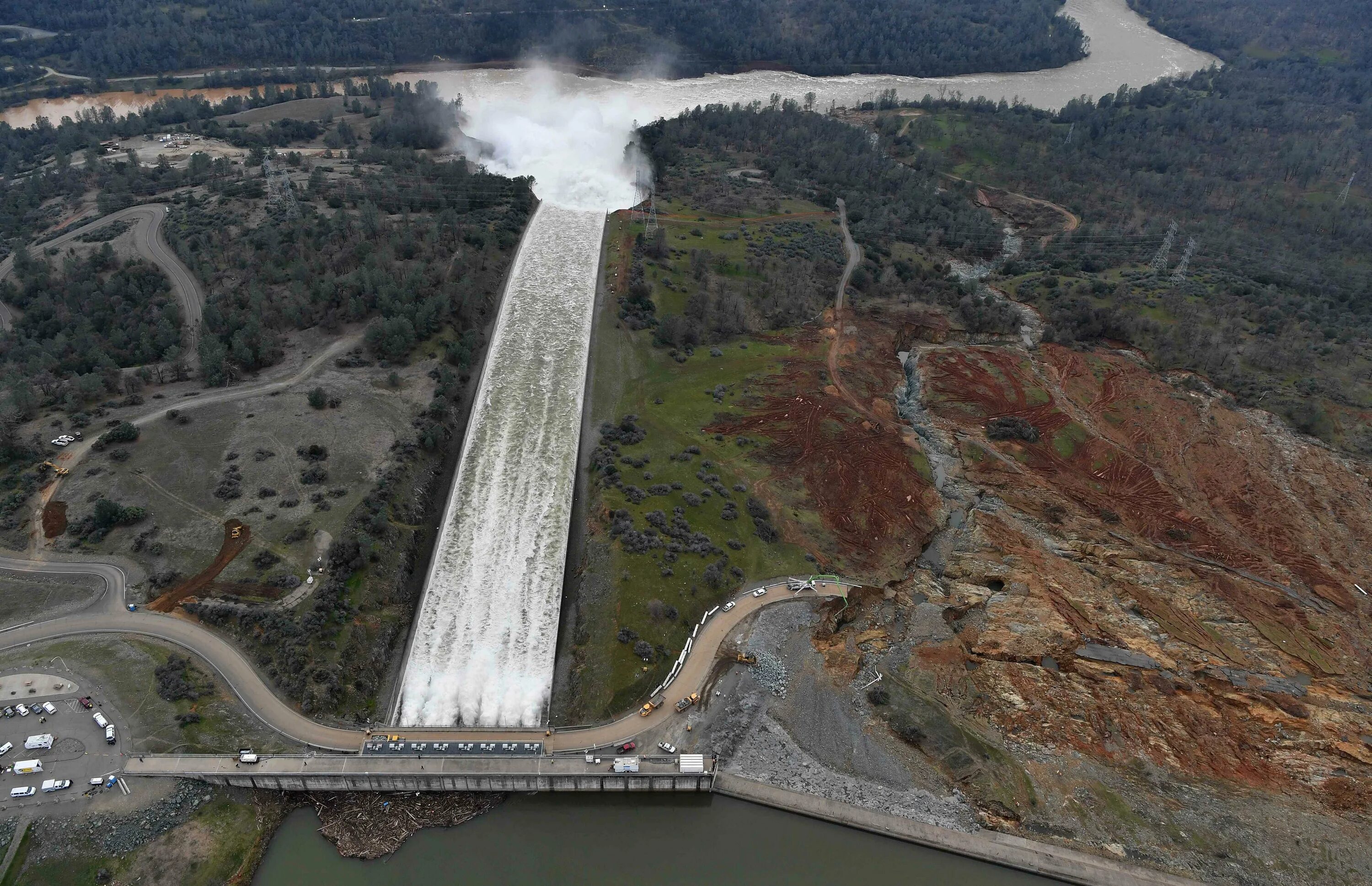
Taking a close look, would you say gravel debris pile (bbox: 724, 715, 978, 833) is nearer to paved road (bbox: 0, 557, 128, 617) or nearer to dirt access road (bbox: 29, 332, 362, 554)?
paved road (bbox: 0, 557, 128, 617)

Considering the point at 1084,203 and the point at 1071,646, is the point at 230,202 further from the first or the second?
the point at 1084,203

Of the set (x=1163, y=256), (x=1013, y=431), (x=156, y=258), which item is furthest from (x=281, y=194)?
(x=1163, y=256)

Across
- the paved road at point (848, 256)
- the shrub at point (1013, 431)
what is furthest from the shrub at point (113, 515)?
the paved road at point (848, 256)

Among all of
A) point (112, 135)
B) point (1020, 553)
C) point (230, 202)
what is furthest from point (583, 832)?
point (112, 135)

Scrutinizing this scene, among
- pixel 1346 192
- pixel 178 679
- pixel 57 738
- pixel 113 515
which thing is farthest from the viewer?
pixel 1346 192

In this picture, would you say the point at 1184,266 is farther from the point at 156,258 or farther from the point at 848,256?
the point at 156,258
